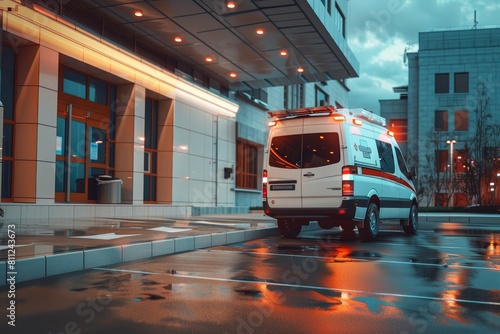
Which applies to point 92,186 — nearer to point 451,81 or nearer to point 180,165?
point 180,165

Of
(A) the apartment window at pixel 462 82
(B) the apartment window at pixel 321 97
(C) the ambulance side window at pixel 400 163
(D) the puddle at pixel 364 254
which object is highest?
(A) the apartment window at pixel 462 82

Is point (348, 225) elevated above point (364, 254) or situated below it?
above

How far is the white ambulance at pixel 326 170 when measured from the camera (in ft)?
35.1

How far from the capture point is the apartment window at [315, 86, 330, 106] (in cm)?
4130

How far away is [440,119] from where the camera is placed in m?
49.7

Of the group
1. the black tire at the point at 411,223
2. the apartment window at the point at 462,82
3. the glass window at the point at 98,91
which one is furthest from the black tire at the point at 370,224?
the apartment window at the point at 462,82

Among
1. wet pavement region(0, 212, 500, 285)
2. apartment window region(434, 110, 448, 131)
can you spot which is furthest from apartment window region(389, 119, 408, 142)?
wet pavement region(0, 212, 500, 285)

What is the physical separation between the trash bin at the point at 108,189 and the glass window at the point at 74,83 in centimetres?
285

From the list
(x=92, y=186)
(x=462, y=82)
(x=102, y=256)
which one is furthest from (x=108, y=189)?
(x=462, y=82)

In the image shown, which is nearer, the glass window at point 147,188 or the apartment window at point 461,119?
the glass window at point 147,188

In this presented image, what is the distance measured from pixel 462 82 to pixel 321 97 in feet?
52.1

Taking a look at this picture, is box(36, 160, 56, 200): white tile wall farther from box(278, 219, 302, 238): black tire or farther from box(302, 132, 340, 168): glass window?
box(302, 132, 340, 168): glass window

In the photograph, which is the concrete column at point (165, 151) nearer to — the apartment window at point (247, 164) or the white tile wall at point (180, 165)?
the white tile wall at point (180, 165)

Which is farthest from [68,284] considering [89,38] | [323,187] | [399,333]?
[89,38]
